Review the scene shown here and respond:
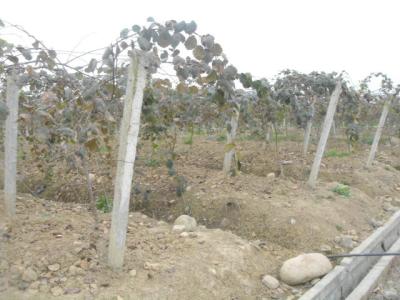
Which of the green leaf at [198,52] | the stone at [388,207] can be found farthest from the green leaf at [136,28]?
the stone at [388,207]

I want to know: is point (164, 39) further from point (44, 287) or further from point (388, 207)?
point (388, 207)

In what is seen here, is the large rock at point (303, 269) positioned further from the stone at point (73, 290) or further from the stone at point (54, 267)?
the stone at point (54, 267)

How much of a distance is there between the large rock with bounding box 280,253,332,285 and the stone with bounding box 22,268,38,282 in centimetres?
205

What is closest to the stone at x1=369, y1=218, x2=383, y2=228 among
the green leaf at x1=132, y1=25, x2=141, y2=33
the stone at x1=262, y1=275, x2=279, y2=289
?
the stone at x1=262, y1=275, x2=279, y2=289

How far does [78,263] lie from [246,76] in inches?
72.2

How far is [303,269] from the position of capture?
11.3 feet

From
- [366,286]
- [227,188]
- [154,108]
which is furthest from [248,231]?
[154,108]

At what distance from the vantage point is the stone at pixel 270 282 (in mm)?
3285

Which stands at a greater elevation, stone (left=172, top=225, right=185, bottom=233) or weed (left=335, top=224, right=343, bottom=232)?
weed (left=335, top=224, right=343, bottom=232)

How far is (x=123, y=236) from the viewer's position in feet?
9.23

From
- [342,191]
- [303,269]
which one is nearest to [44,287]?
[303,269]

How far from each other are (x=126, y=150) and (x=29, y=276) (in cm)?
111

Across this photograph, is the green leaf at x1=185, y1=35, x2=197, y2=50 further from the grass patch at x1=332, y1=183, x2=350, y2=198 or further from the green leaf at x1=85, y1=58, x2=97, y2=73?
the grass patch at x1=332, y1=183, x2=350, y2=198

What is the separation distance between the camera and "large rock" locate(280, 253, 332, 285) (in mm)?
3400
